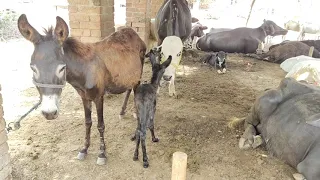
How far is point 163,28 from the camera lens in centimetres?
605

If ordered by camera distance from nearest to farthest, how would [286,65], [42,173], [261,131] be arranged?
[42,173] < [261,131] < [286,65]

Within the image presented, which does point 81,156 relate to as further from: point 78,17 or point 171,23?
point 171,23

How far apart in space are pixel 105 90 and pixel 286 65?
7.09m

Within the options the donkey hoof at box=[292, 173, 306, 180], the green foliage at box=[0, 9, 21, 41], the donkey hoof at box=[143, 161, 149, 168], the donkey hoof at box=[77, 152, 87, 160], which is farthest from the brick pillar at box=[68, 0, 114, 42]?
the green foliage at box=[0, 9, 21, 41]

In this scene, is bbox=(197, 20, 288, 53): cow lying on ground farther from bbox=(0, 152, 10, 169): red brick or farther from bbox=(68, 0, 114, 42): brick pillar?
bbox=(0, 152, 10, 169): red brick

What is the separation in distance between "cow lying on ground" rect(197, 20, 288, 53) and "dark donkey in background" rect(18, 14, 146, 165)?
746cm

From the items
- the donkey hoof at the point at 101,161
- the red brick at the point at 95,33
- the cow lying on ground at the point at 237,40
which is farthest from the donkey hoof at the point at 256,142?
→ the cow lying on ground at the point at 237,40

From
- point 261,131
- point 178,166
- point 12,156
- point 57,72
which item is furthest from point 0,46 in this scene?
point 178,166

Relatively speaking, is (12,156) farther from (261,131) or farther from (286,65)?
(286,65)

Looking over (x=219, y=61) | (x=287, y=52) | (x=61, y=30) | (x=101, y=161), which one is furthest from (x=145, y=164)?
(x=287, y=52)

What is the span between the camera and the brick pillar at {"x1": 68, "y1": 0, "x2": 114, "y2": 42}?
207 inches

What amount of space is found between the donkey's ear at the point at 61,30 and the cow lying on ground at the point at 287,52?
8.75 m

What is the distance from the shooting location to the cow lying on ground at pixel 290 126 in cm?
318

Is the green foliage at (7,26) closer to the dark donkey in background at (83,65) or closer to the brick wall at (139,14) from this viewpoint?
the brick wall at (139,14)
